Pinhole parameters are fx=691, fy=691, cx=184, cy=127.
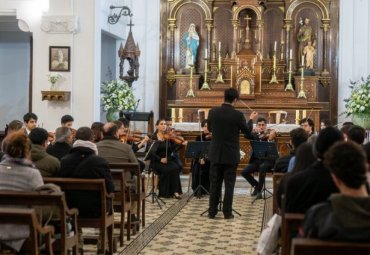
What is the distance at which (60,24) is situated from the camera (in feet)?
46.8

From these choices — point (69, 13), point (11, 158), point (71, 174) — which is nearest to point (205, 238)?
point (71, 174)

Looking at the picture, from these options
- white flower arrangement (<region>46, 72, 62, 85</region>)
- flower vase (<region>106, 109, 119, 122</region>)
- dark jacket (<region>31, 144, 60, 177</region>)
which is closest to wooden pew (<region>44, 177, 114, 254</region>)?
dark jacket (<region>31, 144, 60, 177</region>)

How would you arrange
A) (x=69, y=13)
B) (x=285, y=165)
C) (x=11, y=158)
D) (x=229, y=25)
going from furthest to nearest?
(x=229, y=25)
(x=69, y=13)
(x=285, y=165)
(x=11, y=158)

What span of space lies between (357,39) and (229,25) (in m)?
3.49

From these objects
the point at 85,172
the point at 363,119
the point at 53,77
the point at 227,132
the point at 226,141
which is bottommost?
the point at 85,172

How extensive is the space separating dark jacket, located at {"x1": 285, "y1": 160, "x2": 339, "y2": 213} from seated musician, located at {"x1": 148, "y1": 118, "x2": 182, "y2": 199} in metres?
6.99

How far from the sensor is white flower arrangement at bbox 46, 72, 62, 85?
46.5ft

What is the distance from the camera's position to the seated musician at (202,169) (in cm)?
1261

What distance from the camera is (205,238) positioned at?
865 cm

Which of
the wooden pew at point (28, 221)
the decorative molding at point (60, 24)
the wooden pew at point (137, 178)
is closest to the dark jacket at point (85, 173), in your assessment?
the wooden pew at point (137, 178)

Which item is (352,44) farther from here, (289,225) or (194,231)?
(289,225)

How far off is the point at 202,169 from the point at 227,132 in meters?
2.85

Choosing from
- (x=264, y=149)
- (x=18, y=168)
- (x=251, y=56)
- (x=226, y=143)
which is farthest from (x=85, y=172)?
(x=251, y=56)

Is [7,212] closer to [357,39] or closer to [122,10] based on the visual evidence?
[122,10]
